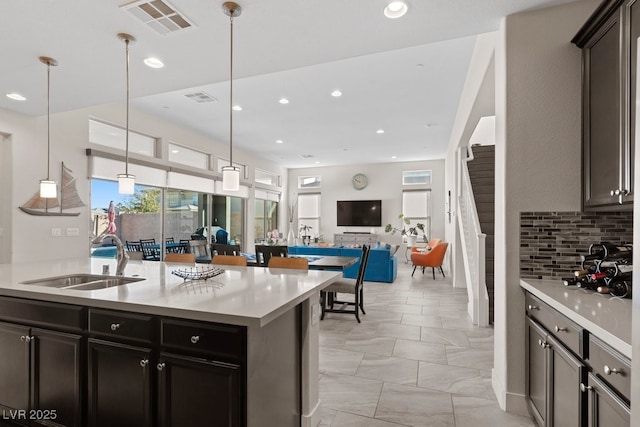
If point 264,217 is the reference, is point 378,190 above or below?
above

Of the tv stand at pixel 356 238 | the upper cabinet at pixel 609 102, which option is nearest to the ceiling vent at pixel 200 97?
the upper cabinet at pixel 609 102

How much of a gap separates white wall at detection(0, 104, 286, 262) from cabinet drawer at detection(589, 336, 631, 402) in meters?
5.74

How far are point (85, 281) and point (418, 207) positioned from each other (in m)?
9.50

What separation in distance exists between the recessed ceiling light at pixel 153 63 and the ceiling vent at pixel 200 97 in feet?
6.22

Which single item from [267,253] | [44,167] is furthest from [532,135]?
[44,167]

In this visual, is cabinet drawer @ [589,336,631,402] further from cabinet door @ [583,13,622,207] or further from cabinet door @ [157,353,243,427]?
cabinet door @ [157,353,243,427]

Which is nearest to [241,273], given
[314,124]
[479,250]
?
[479,250]

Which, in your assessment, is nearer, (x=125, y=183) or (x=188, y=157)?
(x=125, y=183)

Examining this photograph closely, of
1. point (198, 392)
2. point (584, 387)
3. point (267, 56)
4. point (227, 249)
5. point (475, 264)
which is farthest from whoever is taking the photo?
point (227, 249)

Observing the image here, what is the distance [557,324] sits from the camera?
1.73 metres

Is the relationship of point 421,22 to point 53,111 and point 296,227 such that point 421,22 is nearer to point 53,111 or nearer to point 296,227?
point 53,111

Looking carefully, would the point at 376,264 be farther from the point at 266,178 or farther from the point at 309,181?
the point at 309,181

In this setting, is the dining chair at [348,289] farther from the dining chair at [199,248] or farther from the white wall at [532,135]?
the dining chair at [199,248]

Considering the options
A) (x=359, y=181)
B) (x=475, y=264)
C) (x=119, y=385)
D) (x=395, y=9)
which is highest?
(x=395, y=9)
